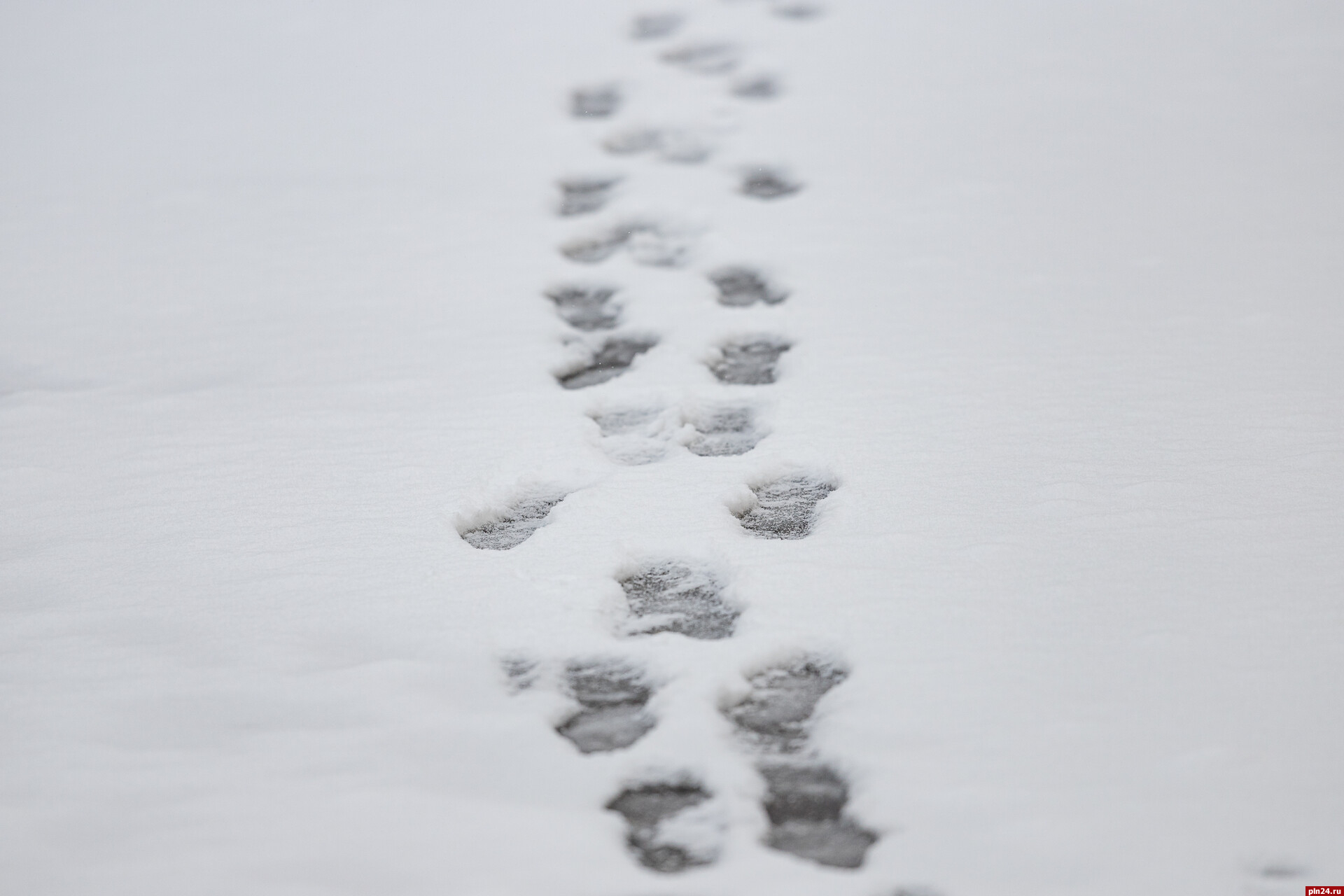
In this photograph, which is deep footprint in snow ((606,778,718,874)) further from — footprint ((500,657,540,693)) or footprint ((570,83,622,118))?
footprint ((570,83,622,118))

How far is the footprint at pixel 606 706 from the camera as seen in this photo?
152 centimetres

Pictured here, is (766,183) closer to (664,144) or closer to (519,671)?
(664,144)

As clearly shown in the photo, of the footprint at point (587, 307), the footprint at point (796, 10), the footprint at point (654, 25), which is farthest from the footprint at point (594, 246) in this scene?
the footprint at point (796, 10)

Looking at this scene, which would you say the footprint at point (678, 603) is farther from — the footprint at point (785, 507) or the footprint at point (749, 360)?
the footprint at point (749, 360)

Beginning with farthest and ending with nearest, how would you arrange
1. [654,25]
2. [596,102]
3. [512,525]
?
[654,25] → [596,102] → [512,525]

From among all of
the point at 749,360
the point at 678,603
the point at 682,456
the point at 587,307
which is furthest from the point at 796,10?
the point at 678,603

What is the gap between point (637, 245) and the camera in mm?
2783

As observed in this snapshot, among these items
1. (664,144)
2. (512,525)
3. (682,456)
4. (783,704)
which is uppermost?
Result: (664,144)

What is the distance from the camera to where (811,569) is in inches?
69.3

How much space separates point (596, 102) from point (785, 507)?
1953 millimetres

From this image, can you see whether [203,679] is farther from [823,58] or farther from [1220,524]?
[823,58]

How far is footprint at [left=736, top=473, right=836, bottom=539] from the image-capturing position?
1885 mm

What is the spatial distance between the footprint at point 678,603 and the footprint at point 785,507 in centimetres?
15

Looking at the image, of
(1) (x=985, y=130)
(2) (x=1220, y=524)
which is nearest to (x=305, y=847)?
(2) (x=1220, y=524)
